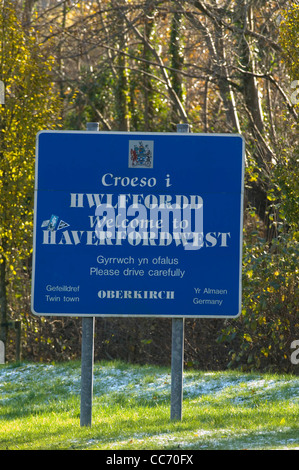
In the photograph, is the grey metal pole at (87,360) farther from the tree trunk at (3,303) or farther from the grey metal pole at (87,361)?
the tree trunk at (3,303)

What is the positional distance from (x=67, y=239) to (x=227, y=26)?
940cm

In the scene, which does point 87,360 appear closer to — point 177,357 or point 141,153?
point 177,357

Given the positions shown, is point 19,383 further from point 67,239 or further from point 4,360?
point 67,239

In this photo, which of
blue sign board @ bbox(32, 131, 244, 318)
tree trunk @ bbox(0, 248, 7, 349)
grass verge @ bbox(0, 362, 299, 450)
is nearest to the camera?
grass verge @ bbox(0, 362, 299, 450)

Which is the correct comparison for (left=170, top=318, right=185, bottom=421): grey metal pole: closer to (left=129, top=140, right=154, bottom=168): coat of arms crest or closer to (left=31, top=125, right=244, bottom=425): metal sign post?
(left=31, top=125, right=244, bottom=425): metal sign post

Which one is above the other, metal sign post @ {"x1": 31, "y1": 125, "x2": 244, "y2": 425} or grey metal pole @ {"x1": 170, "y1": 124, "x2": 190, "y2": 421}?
metal sign post @ {"x1": 31, "y1": 125, "x2": 244, "y2": 425}

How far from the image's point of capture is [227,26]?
15.9 metres

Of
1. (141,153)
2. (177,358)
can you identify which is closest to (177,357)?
(177,358)

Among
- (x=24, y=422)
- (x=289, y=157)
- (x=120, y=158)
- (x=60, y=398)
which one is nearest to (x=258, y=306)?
(x=289, y=157)

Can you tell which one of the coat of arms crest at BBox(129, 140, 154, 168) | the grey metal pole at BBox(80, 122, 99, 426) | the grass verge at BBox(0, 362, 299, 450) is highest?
the coat of arms crest at BBox(129, 140, 154, 168)

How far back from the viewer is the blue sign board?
303 inches

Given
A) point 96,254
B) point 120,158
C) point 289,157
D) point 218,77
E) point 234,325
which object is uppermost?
point 218,77

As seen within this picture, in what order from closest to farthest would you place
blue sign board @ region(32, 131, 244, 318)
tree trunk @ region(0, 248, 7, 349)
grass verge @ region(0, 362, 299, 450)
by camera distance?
1. grass verge @ region(0, 362, 299, 450)
2. blue sign board @ region(32, 131, 244, 318)
3. tree trunk @ region(0, 248, 7, 349)

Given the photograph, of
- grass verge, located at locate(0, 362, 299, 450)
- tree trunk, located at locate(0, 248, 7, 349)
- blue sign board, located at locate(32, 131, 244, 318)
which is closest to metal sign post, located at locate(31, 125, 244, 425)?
blue sign board, located at locate(32, 131, 244, 318)
